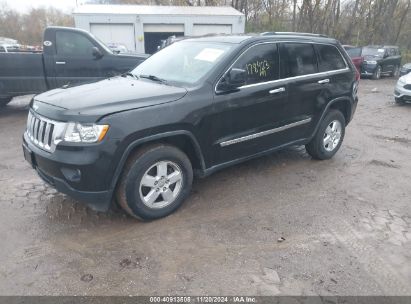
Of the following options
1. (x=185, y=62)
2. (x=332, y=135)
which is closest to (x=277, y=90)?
(x=185, y=62)

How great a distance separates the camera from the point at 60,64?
7930 millimetres

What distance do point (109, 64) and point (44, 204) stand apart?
5.02 meters

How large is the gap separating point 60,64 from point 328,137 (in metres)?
6.11

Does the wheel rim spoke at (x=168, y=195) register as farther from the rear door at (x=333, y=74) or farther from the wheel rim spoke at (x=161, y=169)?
the rear door at (x=333, y=74)

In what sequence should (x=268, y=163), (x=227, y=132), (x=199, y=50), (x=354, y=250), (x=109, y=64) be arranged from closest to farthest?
1. (x=354, y=250)
2. (x=227, y=132)
3. (x=199, y=50)
4. (x=268, y=163)
5. (x=109, y=64)

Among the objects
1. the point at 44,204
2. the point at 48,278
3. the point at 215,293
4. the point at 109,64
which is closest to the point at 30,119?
the point at 44,204

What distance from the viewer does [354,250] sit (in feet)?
10.6

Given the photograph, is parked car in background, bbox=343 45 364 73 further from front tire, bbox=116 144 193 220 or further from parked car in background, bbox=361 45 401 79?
front tire, bbox=116 144 193 220

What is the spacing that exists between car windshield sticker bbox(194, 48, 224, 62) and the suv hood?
63cm

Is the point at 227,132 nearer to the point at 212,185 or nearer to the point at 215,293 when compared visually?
the point at 212,185

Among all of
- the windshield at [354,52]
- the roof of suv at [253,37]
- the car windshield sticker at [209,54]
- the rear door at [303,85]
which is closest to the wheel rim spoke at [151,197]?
the car windshield sticker at [209,54]

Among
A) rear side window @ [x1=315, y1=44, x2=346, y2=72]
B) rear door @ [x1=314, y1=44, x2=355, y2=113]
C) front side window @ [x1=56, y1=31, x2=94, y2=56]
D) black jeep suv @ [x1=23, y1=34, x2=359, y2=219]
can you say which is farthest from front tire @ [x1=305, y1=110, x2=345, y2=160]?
front side window @ [x1=56, y1=31, x2=94, y2=56]

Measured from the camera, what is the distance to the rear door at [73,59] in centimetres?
793

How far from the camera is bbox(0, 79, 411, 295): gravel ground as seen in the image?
2764 millimetres
